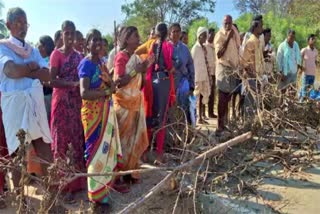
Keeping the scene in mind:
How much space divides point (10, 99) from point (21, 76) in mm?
257

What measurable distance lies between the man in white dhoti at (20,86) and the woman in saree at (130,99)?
74 cm

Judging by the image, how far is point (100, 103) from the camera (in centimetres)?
377

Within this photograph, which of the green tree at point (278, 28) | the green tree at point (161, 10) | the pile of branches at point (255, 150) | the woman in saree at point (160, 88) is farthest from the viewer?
the green tree at point (161, 10)

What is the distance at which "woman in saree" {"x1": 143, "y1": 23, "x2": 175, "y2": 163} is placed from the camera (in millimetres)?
5035

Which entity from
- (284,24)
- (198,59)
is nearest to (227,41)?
(198,59)

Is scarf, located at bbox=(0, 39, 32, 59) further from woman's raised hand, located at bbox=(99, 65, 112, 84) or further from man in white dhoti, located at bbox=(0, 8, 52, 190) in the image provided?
woman's raised hand, located at bbox=(99, 65, 112, 84)

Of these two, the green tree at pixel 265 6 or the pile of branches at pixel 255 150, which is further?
the green tree at pixel 265 6

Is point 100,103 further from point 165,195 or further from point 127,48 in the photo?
point 165,195

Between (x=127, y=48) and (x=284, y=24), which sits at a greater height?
(x=284, y=24)

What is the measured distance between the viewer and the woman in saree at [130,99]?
420 cm

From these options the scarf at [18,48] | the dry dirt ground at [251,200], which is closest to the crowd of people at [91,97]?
the scarf at [18,48]

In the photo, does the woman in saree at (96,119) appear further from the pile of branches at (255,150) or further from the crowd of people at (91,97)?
the pile of branches at (255,150)

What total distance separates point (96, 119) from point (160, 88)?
1.48 m

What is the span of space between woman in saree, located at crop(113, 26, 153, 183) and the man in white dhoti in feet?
2.42
